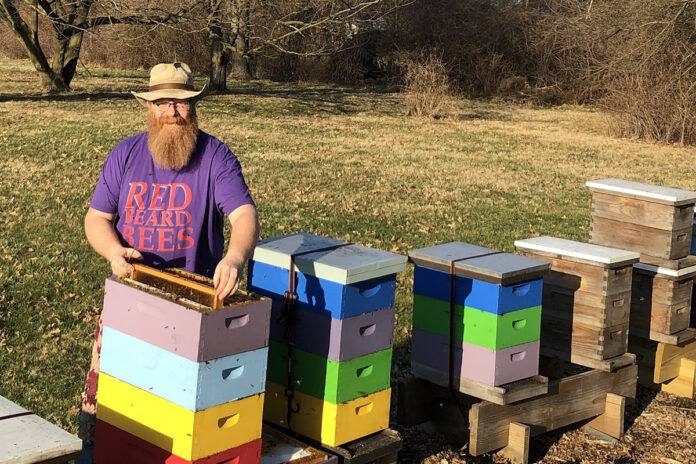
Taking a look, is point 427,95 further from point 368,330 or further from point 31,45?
point 368,330

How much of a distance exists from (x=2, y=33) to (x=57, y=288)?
37215 mm

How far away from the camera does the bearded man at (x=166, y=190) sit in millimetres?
4395

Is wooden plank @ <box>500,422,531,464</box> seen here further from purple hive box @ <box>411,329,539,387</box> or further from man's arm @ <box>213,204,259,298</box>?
man's arm @ <box>213,204,259,298</box>

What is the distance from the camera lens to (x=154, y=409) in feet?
12.9

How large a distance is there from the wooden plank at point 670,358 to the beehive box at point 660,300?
0.56ft

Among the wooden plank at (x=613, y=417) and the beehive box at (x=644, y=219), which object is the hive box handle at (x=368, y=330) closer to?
the wooden plank at (x=613, y=417)

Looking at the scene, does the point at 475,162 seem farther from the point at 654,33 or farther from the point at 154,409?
the point at 154,409

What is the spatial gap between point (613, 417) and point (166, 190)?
133 inches

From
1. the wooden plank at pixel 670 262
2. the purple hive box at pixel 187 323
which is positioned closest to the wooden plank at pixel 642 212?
the wooden plank at pixel 670 262

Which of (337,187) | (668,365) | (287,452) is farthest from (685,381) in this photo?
(337,187)

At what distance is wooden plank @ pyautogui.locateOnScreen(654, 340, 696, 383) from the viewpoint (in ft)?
22.6

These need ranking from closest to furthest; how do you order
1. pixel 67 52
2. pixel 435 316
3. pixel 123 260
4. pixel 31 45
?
1. pixel 123 260
2. pixel 435 316
3. pixel 31 45
4. pixel 67 52

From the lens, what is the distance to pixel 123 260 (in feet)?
13.7

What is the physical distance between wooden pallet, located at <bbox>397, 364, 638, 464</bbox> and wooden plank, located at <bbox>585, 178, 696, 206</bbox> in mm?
1226
